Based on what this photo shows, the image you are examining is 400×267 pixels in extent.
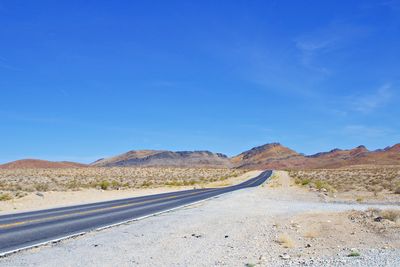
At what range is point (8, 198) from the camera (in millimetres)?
30297

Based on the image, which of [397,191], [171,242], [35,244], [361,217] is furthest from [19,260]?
[397,191]

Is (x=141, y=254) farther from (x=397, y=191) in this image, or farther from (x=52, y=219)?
(x=397, y=191)

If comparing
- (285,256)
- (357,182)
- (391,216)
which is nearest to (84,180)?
(357,182)

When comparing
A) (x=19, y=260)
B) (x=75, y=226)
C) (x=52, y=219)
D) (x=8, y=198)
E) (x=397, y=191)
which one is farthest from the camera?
(x=397, y=191)

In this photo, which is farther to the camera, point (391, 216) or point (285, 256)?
point (391, 216)

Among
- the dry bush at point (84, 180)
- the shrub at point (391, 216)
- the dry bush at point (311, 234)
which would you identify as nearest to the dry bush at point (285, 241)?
the dry bush at point (311, 234)

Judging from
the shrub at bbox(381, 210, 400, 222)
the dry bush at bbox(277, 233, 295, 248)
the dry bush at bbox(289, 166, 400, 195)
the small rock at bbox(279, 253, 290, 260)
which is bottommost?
the small rock at bbox(279, 253, 290, 260)

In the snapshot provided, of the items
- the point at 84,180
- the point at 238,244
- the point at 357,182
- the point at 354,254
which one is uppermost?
the point at 84,180

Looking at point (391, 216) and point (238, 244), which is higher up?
point (391, 216)

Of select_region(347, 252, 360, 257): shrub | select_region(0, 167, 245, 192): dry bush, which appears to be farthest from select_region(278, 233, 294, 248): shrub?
select_region(0, 167, 245, 192): dry bush

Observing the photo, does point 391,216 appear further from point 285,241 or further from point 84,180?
point 84,180

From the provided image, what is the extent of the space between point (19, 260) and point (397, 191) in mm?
30435

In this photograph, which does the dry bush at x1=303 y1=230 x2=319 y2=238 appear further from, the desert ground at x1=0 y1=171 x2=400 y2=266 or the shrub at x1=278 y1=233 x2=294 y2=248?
the shrub at x1=278 y1=233 x2=294 y2=248

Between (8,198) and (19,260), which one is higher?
(8,198)
